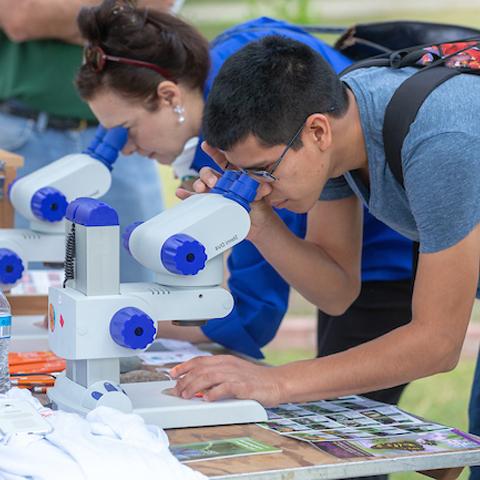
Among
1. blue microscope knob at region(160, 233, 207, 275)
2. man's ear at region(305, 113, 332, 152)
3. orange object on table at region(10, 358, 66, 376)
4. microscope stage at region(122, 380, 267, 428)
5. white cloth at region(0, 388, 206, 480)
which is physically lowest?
orange object on table at region(10, 358, 66, 376)

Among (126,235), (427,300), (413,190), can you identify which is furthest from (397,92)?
(126,235)

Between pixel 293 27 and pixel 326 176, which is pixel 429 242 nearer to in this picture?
pixel 326 176

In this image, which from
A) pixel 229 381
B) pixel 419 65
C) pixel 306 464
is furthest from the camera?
pixel 419 65

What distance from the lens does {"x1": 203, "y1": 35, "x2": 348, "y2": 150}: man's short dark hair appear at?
2088 millimetres

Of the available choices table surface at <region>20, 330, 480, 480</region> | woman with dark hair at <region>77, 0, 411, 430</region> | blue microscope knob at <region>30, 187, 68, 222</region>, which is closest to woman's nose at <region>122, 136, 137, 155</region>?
woman with dark hair at <region>77, 0, 411, 430</region>

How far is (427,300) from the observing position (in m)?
2.00

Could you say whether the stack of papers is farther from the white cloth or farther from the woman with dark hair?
the woman with dark hair

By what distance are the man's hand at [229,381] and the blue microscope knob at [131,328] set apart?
0.57 ft

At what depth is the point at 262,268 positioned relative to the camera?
265 cm

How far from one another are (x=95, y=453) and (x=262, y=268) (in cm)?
109

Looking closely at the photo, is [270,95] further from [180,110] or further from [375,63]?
[180,110]

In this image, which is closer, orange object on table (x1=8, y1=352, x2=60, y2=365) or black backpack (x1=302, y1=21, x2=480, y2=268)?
black backpack (x1=302, y1=21, x2=480, y2=268)

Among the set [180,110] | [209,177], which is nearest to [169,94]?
[180,110]

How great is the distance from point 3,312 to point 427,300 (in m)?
0.79
